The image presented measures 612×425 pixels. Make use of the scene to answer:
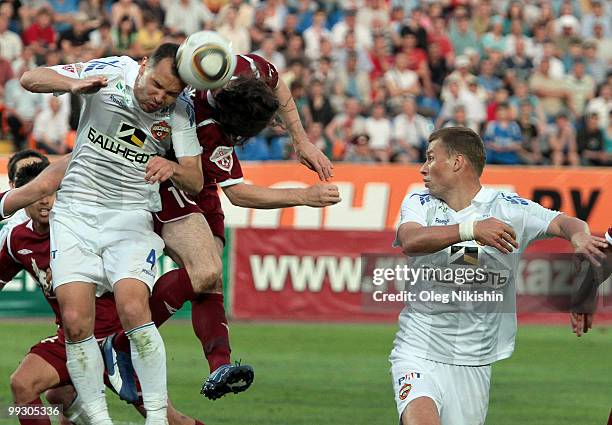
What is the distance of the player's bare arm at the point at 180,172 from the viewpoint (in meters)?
8.03

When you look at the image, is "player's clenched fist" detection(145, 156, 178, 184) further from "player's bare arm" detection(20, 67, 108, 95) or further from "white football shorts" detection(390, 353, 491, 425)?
"white football shorts" detection(390, 353, 491, 425)

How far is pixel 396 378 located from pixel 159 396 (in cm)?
155

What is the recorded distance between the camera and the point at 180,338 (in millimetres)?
16797

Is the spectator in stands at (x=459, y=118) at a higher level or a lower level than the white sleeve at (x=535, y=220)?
lower

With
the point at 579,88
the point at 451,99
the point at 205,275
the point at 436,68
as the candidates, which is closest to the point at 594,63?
the point at 579,88

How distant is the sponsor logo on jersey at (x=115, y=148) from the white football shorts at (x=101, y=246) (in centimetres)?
38

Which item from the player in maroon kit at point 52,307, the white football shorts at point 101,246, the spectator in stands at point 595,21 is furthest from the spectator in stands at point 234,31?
the white football shorts at point 101,246

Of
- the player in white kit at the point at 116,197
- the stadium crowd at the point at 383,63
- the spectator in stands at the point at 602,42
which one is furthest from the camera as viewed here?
the spectator in stands at the point at 602,42

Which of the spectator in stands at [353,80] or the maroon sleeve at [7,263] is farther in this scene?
the spectator in stands at [353,80]

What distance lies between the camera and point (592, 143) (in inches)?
890

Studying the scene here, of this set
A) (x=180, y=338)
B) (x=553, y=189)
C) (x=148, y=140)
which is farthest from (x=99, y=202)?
(x=553, y=189)

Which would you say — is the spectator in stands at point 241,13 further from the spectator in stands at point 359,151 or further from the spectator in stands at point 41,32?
the spectator in stands at point 359,151

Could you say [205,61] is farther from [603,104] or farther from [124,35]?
[603,104]

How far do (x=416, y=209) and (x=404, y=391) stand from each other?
109cm
